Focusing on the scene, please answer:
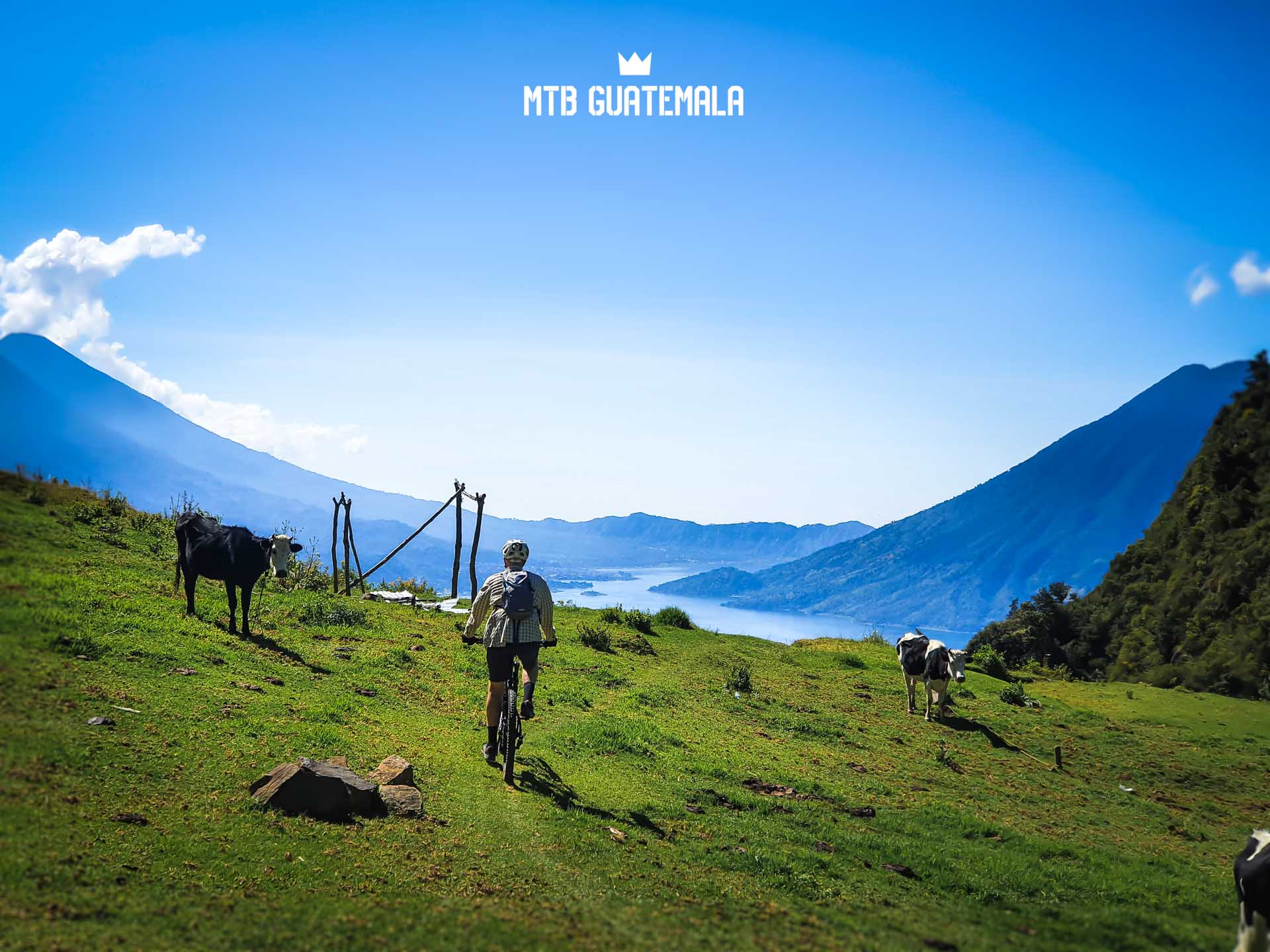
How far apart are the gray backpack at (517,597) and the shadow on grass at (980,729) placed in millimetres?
12666

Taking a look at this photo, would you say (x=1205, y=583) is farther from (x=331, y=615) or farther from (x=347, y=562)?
(x=331, y=615)

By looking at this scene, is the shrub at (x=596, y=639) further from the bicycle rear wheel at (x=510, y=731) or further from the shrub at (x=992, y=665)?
the shrub at (x=992, y=665)

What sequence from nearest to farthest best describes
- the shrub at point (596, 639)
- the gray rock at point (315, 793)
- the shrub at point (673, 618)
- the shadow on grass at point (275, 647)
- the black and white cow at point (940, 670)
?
the gray rock at point (315, 793) < the shadow on grass at point (275, 647) < the black and white cow at point (940, 670) < the shrub at point (596, 639) < the shrub at point (673, 618)

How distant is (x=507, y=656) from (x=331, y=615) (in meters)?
11.2

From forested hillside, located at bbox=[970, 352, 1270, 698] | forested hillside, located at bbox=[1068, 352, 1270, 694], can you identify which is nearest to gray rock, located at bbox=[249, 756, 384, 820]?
forested hillside, located at bbox=[1068, 352, 1270, 694]

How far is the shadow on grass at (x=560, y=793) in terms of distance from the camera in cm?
852

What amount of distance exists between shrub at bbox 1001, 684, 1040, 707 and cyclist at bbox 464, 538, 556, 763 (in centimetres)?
1767

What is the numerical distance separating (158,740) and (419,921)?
4.28 m

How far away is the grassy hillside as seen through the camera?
5234mm

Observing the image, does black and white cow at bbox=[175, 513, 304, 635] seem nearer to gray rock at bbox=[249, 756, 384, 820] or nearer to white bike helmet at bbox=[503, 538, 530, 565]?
white bike helmet at bbox=[503, 538, 530, 565]

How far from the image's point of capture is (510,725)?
9422 millimetres

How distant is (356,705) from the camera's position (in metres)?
11.8

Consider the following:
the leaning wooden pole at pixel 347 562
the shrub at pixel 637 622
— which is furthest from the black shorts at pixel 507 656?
the shrub at pixel 637 622

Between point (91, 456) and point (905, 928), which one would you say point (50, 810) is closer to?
point (905, 928)
